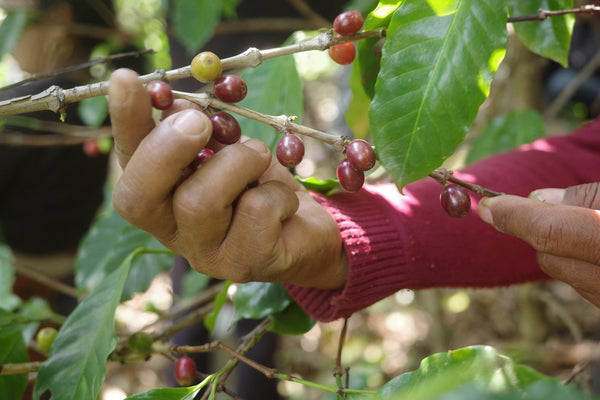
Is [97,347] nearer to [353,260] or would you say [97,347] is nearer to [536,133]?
[353,260]

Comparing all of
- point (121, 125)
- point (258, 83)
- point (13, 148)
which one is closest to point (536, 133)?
point (258, 83)

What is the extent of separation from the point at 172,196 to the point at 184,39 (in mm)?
1236

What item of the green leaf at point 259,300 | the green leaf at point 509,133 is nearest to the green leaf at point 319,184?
the green leaf at point 259,300

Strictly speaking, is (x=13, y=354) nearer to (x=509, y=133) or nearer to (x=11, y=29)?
(x=11, y=29)

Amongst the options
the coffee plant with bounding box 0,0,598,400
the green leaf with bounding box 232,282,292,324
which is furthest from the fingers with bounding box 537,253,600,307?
the green leaf with bounding box 232,282,292,324

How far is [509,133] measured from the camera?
1.76 metres

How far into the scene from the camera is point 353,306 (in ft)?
3.30

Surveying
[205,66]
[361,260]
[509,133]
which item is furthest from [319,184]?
[509,133]

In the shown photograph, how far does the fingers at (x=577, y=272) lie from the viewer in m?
0.79

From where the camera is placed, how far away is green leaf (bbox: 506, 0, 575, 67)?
0.91 metres

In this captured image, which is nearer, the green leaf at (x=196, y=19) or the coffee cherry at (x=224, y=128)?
the coffee cherry at (x=224, y=128)

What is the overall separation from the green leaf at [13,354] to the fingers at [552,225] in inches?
34.3

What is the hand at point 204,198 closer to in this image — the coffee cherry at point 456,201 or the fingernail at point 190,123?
the fingernail at point 190,123

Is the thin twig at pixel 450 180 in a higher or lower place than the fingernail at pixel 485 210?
higher
